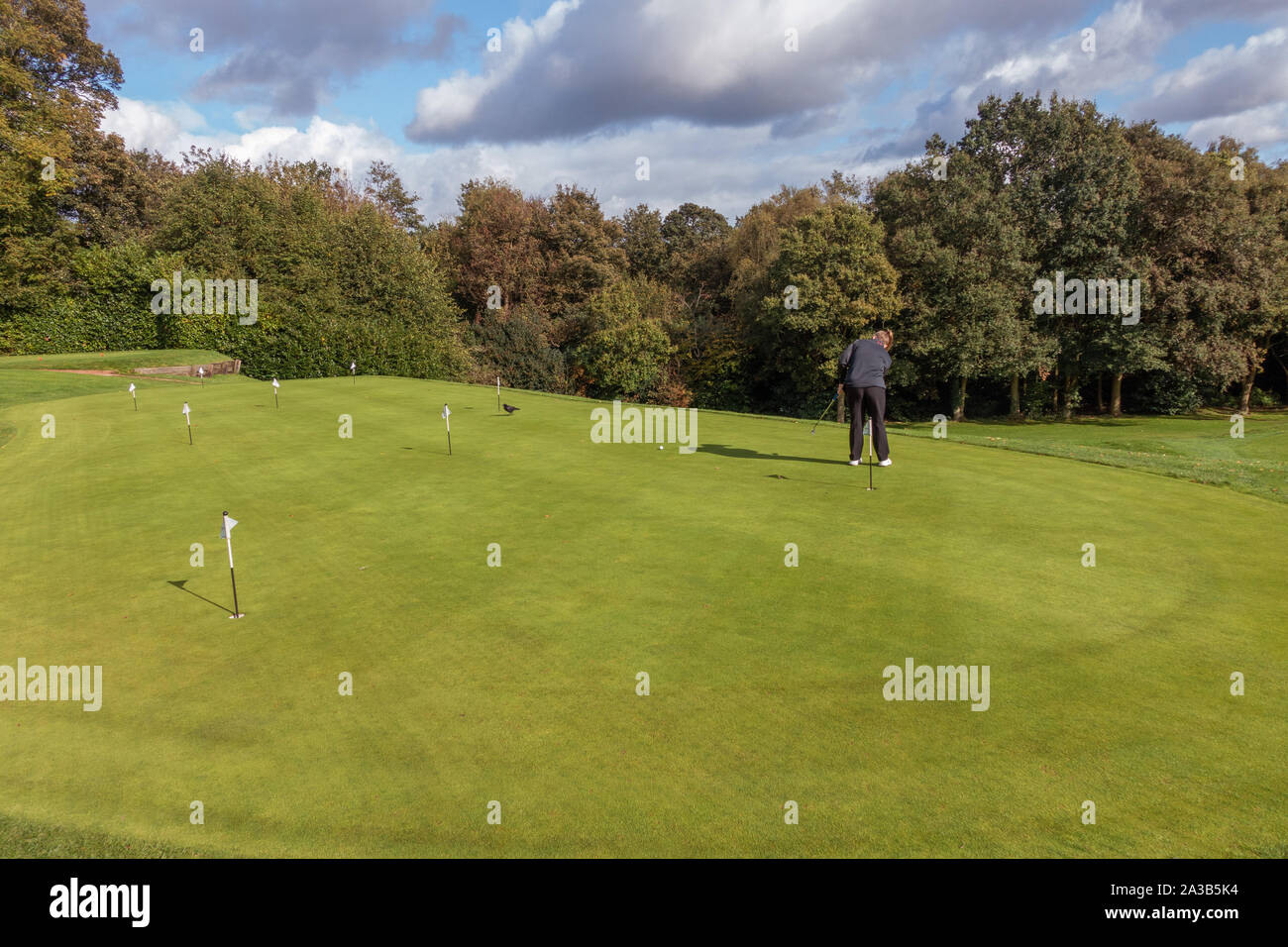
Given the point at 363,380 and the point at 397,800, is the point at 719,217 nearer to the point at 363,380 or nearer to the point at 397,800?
the point at 363,380

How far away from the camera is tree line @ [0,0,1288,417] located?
35.5 meters

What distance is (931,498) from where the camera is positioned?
34.7ft

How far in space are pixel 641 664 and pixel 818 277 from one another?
3596 cm

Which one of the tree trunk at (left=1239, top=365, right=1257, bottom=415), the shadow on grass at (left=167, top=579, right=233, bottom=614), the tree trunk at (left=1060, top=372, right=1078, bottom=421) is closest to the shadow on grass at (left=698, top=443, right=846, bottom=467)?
the shadow on grass at (left=167, top=579, right=233, bottom=614)

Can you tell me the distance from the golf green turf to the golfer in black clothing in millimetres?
1207

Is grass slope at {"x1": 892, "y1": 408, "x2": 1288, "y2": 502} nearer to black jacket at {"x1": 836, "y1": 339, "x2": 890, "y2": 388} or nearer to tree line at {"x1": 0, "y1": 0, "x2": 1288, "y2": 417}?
tree line at {"x1": 0, "y1": 0, "x2": 1288, "y2": 417}

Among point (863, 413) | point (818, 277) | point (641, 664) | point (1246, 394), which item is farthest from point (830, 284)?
point (641, 664)

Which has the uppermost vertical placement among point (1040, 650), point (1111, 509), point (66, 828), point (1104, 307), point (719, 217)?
point (719, 217)

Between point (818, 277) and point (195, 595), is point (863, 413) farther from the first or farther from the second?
point (818, 277)

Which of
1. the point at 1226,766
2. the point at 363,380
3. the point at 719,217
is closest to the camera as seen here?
the point at 1226,766

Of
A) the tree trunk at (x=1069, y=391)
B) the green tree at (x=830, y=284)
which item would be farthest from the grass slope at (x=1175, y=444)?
the green tree at (x=830, y=284)

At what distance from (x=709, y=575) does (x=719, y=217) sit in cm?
7620

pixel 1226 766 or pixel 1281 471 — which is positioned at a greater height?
pixel 1281 471

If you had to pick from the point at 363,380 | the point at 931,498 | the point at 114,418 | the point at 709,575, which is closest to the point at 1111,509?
the point at 931,498
